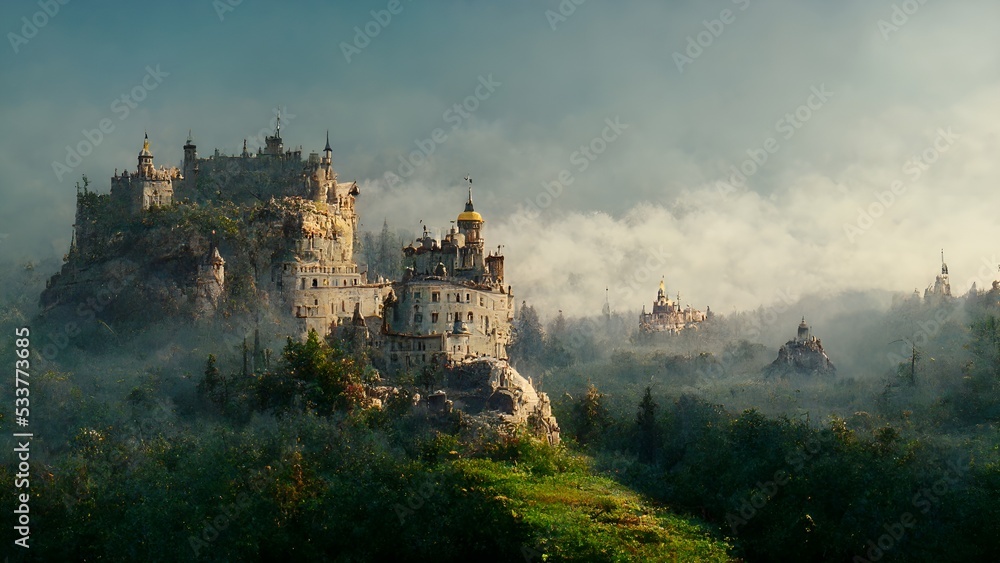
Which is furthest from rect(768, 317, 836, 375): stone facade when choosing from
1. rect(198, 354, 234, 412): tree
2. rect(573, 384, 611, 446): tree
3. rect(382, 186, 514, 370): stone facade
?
rect(198, 354, 234, 412): tree

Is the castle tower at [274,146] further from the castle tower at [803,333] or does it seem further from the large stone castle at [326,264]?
the castle tower at [803,333]

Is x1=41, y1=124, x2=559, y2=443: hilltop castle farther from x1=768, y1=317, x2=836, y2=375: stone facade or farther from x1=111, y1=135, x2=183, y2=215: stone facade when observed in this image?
x1=768, y1=317, x2=836, y2=375: stone facade

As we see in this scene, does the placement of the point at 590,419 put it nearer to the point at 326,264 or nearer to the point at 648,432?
the point at 648,432

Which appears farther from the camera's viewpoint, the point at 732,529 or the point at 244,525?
the point at 732,529

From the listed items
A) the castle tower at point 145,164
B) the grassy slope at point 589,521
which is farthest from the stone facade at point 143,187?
the grassy slope at point 589,521

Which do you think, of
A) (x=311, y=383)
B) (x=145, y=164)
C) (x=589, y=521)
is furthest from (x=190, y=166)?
(x=589, y=521)

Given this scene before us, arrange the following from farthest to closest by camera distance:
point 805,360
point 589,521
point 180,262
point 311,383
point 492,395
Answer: point 805,360 < point 180,262 < point 492,395 < point 311,383 < point 589,521

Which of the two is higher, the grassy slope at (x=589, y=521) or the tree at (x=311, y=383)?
the tree at (x=311, y=383)

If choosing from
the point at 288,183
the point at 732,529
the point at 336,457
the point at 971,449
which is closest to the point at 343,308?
the point at 288,183

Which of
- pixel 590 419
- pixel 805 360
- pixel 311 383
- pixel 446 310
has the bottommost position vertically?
pixel 590 419

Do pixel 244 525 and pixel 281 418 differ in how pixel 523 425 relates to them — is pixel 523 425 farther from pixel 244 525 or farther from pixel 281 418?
pixel 244 525

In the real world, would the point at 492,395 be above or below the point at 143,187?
below
